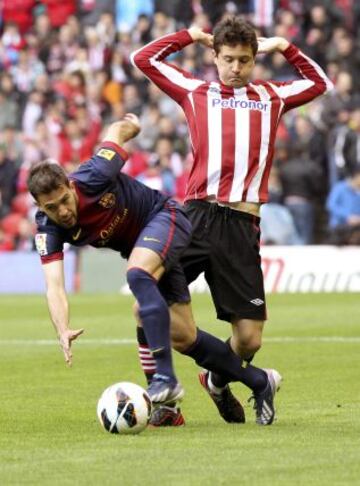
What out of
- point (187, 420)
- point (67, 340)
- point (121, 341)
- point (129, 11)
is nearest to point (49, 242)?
point (67, 340)

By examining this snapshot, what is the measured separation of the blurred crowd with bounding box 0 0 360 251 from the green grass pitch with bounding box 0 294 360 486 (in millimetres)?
5847

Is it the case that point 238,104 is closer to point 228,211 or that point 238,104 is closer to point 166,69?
point 166,69

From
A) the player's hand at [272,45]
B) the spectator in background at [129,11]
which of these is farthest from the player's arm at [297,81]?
the spectator in background at [129,11]

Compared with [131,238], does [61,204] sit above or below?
above

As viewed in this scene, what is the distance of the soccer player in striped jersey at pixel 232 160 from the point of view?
→ 29.1 ft

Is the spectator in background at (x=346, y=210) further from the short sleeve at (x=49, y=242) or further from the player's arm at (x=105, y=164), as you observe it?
the short sleeve at (x=49, y=242)

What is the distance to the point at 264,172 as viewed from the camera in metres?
9.14

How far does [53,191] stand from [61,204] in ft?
0.33

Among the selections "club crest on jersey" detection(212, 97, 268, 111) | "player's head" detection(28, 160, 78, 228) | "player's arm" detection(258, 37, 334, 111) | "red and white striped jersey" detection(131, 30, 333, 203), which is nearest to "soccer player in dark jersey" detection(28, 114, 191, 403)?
"player's head" detection(28, 160, 78, 228)

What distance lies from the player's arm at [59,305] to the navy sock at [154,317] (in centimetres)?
39

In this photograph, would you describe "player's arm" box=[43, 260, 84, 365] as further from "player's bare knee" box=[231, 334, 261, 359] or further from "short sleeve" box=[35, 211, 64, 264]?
"player's bare knee" box=[231, 334, 261, 359]

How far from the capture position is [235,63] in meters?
8.95

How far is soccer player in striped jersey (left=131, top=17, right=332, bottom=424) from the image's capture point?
8.88 m

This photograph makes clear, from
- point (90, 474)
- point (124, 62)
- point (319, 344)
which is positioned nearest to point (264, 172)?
point (90, 474)
